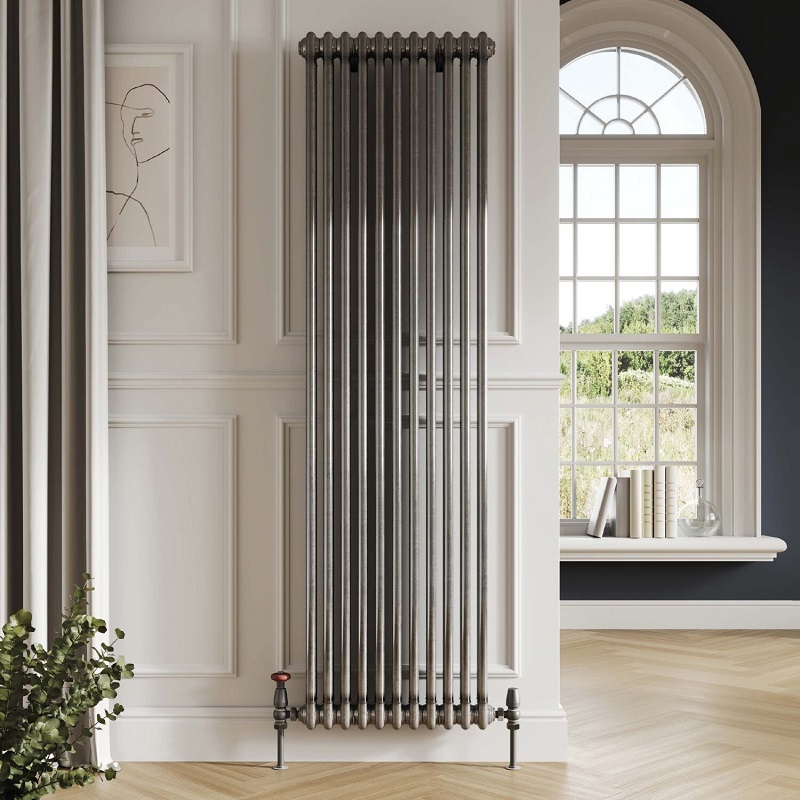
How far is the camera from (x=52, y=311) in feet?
8.87

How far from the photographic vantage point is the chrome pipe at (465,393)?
8.66 feet

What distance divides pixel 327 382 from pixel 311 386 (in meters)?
0.05

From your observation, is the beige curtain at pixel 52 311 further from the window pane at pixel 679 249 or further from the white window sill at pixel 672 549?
the window pane at pixel 679 249

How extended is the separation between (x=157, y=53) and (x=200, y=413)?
114cm

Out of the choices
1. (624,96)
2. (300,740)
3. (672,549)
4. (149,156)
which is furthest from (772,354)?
(149,156)

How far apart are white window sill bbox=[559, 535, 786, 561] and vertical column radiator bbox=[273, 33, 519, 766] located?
6.22 feet

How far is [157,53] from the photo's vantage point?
9.19ft

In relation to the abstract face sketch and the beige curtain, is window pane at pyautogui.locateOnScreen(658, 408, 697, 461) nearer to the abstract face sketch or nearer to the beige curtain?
the abstract face sketch

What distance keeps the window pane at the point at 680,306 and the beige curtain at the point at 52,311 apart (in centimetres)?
315

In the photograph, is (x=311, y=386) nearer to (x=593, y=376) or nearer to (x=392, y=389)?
(x=392, y=389)

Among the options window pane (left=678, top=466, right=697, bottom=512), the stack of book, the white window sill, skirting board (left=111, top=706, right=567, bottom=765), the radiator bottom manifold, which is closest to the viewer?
the radiator bottom manifold

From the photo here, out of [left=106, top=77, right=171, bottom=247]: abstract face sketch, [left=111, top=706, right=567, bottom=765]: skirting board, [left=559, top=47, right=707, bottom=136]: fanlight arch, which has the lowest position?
[left=111, top=706, right=567, bottom=765]: skirting board

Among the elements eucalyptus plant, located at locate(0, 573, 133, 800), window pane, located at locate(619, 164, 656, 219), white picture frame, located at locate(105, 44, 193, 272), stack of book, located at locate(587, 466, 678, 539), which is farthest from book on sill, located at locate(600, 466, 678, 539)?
eucalyptus plant, located at locate(0, 573, 133, 800)

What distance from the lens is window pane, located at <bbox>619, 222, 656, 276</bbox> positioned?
4.81 meters
